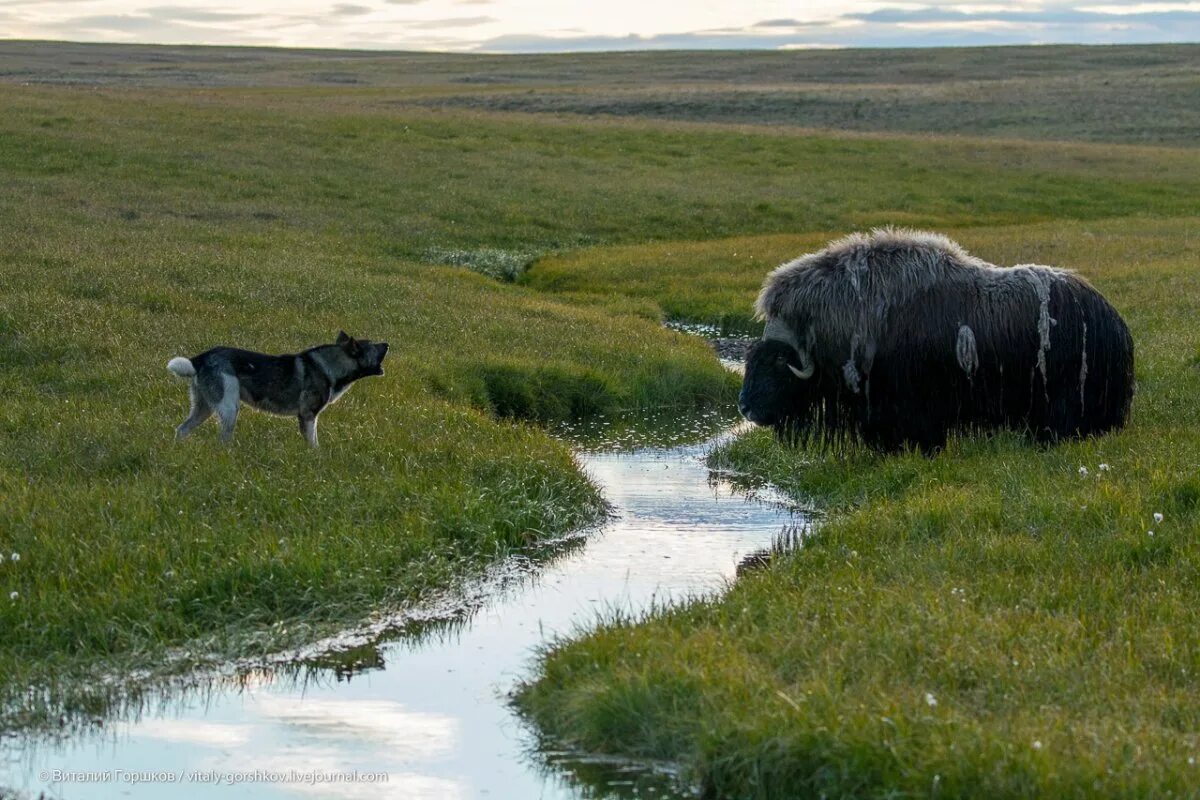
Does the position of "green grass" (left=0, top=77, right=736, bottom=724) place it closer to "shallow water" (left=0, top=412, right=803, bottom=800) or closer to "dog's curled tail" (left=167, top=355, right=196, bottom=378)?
"shallow water" (left=0, top=412, right=803, bottom=800)

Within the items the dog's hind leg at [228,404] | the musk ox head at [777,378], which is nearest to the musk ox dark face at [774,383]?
the musk ox head at [777,378]

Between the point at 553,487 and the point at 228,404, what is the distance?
253cm

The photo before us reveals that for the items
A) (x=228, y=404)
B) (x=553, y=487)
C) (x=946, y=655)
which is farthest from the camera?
(x=553, y=487)

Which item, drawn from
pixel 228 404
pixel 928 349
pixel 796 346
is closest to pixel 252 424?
pixel 228 404

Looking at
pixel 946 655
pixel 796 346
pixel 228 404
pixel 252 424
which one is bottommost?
pixel 252 424

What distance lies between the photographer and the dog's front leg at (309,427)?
442 inches

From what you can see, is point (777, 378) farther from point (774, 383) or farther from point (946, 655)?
point (946, 655)

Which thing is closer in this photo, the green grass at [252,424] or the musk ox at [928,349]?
the green grass at [252,424]

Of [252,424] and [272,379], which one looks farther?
[252,424]

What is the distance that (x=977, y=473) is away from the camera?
1102 cm

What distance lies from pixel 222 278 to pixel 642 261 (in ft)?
31.3

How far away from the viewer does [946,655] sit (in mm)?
6836

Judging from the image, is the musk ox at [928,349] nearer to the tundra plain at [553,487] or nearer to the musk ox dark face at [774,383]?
the musk ox dark face at [774,383]

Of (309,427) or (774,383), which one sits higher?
(774,383)
